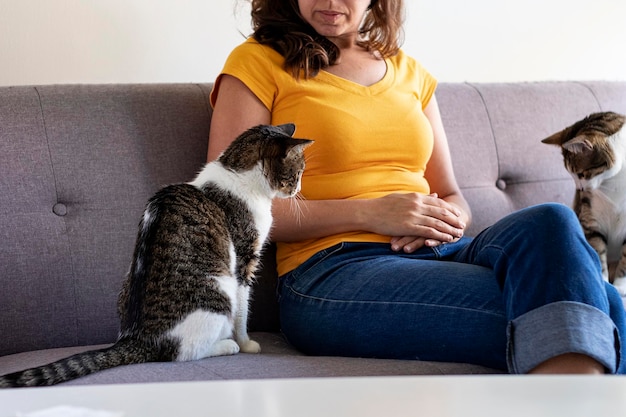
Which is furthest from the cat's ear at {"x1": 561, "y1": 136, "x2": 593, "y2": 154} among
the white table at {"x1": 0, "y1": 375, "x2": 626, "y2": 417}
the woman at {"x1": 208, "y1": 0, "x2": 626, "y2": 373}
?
the white table at {"x1": 0, "y1": 375, "x2": 626, "y2": 417}

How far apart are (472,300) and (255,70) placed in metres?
0.71

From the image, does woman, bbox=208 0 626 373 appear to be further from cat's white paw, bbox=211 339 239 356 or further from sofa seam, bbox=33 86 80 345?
sofa seam, bbox=33 86 80 345

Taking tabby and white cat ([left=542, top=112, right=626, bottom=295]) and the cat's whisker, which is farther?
tabby and white cat ([left=542, top=112, right=626, bottom=295])

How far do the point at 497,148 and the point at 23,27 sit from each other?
1274 millimetres

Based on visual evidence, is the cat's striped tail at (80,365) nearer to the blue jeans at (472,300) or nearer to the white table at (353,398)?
the blue jeans at (472,300)

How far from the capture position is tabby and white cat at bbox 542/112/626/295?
211cm

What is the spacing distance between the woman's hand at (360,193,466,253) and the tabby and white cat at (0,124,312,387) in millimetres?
195

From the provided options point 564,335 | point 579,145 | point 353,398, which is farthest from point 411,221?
point 353,398

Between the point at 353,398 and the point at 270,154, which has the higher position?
the point at 353,398

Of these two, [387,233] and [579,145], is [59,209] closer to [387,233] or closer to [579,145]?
[387,233]

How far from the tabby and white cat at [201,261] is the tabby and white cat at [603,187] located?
2.72 feet

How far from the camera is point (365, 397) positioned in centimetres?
72

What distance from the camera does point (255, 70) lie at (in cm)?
184

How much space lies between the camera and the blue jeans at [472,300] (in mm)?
1315
